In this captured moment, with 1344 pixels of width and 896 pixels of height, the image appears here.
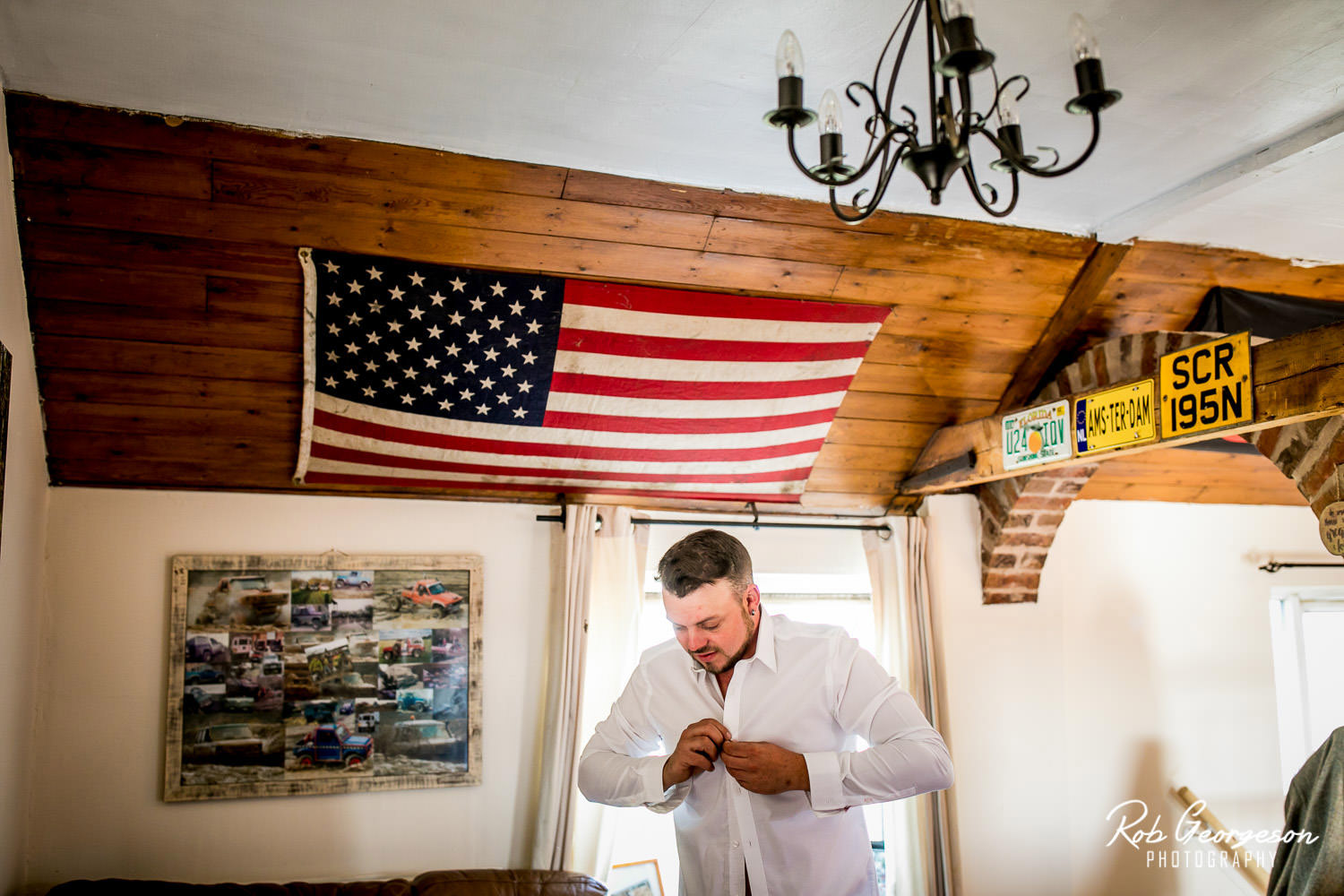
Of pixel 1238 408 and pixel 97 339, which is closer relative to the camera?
pixel 1238 408

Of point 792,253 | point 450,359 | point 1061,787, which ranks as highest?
point 792,253

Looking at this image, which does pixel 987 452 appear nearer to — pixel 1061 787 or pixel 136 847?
pixel 1061 787

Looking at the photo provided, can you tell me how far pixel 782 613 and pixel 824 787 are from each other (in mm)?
2184

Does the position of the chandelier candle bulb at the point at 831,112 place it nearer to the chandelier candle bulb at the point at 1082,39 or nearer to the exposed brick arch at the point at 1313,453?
the chandelier candle bulb at the point at 1082,39

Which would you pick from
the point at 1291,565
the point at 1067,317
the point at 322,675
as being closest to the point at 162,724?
the point at 322,675

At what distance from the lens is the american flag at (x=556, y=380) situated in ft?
11.3

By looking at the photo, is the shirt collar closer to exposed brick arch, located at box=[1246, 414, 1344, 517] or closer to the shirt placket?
the shirt placket

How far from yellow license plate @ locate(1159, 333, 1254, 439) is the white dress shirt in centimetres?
153

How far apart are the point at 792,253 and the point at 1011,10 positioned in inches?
55.1

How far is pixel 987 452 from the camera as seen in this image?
4074mm

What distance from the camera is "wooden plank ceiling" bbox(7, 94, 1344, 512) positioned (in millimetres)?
2977

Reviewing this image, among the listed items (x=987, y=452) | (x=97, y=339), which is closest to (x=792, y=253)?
(x=987, y=452)

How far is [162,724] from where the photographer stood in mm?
3637

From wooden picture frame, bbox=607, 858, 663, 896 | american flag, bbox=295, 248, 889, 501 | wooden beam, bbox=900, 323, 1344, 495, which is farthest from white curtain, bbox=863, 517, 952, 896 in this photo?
wooden beam, bbox=900, 323, 1344, 495
